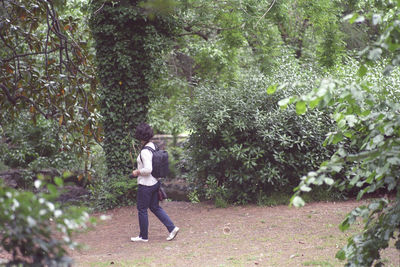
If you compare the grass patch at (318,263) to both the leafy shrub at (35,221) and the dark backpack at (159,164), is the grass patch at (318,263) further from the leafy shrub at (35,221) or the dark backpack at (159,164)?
the leafy shrub at (35,221)

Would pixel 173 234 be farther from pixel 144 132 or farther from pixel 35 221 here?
pixel 35 221

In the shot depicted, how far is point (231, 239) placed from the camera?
23.5ft

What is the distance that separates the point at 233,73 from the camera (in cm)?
1444

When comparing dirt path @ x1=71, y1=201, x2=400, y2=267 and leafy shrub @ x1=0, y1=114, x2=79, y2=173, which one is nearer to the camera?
dirt path @ x1=71, y1=201, x2=400, y2=267

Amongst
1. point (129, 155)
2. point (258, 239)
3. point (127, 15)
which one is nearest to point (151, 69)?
point (127, 15)

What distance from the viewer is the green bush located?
9.26m

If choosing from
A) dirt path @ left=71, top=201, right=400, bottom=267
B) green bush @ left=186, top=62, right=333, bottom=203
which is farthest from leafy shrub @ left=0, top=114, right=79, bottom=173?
green bush @ left=186, top=62, right=333, bottom=203

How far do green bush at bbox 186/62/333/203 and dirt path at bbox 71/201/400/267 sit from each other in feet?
2.10

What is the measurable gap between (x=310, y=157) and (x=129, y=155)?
4.02m

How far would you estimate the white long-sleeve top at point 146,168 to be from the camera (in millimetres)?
6848

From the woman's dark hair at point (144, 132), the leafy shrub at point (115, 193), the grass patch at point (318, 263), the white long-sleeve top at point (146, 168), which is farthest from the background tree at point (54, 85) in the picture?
the grass patch at point (318, 263)

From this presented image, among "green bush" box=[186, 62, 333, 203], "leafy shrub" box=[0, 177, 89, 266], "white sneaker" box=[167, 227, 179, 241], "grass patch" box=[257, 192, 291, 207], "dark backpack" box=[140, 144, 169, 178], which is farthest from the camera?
"grass patch" box=[257, 192, 291, 207]

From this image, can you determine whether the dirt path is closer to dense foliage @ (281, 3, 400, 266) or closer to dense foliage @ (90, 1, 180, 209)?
dense foliage @ (90, 1, 180, 209)

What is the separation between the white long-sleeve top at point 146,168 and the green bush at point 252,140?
251cm
